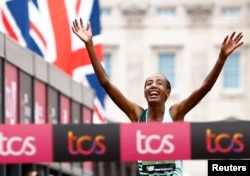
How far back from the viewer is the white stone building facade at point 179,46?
256 ft

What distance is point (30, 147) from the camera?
873cm

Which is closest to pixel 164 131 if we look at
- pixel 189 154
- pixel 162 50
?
pixel 189 154

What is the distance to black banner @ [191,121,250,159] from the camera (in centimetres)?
866

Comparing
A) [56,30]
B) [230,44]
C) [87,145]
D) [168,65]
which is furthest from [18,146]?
[168,65]

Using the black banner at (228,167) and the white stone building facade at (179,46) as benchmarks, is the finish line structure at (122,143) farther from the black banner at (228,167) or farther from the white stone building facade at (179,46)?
the white stone building facade at (179,46)

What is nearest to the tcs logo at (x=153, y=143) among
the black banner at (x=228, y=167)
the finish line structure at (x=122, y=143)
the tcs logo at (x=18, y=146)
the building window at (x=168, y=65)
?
the finish line structure at (x=122, y=143)

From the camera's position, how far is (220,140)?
8.70m

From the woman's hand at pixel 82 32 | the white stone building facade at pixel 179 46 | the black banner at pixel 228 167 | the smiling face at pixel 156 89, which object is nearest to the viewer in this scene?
the smiling face at pixel 156 89

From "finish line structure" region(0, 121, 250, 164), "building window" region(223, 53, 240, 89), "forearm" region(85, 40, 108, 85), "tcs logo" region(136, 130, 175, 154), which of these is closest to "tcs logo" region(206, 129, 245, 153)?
"finish line structure" region(0, 121, 250, 164)

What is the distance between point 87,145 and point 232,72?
224 ft

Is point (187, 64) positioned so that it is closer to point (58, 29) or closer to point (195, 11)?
point (195, 11)

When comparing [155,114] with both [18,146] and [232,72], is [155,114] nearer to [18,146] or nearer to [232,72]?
[18,146]

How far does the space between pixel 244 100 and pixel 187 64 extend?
11.8 ft

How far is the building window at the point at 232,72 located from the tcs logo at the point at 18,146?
67.6 metres
